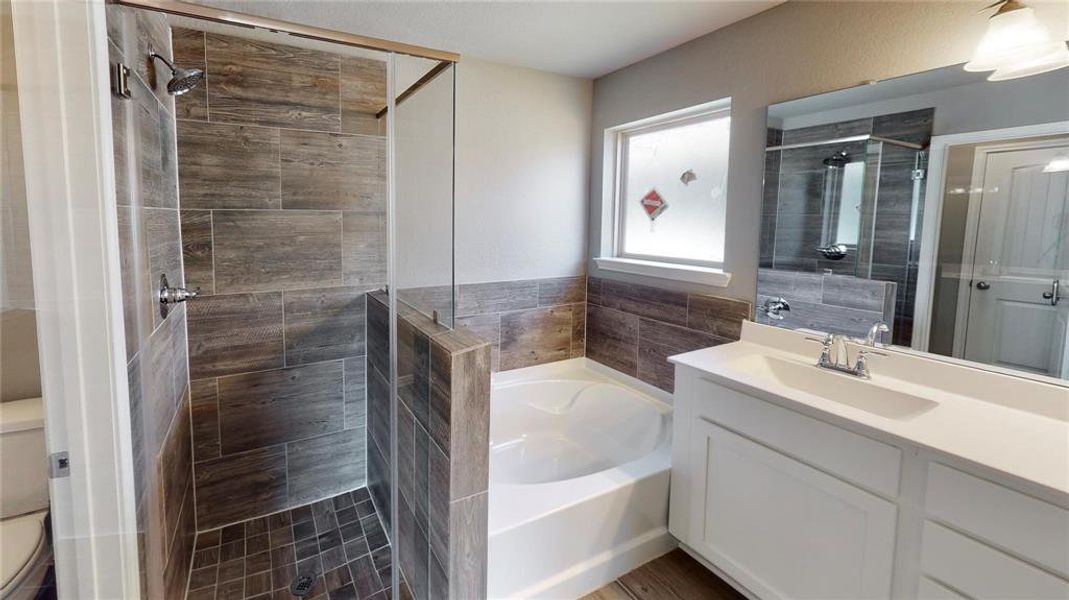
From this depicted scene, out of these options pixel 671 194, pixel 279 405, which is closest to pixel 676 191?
pixel 671 194

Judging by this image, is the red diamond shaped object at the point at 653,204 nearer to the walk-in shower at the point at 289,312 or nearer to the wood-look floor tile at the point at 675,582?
the walk-in shower at the point at 289,312

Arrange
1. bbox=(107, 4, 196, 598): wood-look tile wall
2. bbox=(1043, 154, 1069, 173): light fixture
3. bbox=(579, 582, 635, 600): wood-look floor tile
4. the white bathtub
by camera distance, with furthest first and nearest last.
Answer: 1. bbox=(579, 582, 635, 600): wood-look floor tile
2. the white bathtub
3. bbox=(1043, 154, 1069, 173): light fixture
4. bbox=(107, 4, 196, 598): wood-look tile wall

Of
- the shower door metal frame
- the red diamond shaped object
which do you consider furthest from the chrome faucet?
the shower door metal frame

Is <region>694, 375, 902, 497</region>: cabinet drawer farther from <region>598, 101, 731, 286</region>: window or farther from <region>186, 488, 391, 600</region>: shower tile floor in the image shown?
<region>186, 488, 391, 600</region>: shower tile floor

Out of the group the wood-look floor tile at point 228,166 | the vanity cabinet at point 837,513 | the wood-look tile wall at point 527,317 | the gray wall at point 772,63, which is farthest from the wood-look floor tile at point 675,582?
the wood-look floor tile at point 228,166

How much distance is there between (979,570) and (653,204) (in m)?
2.20

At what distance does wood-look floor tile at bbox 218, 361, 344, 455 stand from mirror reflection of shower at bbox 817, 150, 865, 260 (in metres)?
2.38

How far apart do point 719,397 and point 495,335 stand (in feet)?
4.80

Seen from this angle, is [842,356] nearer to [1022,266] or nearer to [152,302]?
[1022,266]

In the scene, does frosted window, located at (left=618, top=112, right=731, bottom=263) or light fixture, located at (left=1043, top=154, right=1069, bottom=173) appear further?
frosted window, located at (left=618, top=112, right=731, bottom=263)

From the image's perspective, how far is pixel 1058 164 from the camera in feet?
4.51

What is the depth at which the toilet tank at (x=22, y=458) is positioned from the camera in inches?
30.2

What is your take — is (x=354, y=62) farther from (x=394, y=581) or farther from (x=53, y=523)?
(x=394, y=581)

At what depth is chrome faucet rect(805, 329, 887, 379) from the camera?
5.82 ft
